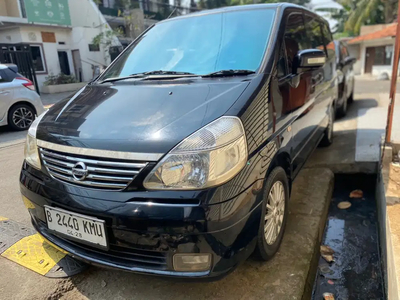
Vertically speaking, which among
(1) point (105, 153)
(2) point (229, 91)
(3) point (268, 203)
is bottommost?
(3) point (268, 203)

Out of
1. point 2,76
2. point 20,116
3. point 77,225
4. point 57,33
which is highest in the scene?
point 57,33

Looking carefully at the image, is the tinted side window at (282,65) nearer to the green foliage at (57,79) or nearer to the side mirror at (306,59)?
the side mirror at (306,59)

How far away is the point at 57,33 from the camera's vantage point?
1658 cm

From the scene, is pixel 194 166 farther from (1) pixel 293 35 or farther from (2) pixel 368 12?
(2) pixel 368 12

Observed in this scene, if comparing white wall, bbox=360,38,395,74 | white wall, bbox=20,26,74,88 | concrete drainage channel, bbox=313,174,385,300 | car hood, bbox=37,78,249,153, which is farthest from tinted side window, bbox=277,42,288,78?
white wall, bbox=360,38,395,74

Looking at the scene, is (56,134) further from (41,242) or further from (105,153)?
(41,242)

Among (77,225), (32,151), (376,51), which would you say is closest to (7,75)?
(32,151)

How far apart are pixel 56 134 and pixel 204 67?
3.79 ft

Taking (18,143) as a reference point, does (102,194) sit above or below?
above

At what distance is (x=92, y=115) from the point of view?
83.0 inches

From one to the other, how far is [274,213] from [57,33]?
17433 mm

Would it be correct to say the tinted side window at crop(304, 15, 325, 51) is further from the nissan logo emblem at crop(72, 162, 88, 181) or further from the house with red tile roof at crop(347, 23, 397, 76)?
the house with red tile roof at crop(347, 23, 397, 76)

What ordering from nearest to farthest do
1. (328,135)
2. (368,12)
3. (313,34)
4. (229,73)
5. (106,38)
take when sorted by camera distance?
(229,73) < (313,34) < (328,135) < (106,38) < (368,12)

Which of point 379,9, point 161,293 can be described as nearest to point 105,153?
point 161,293
